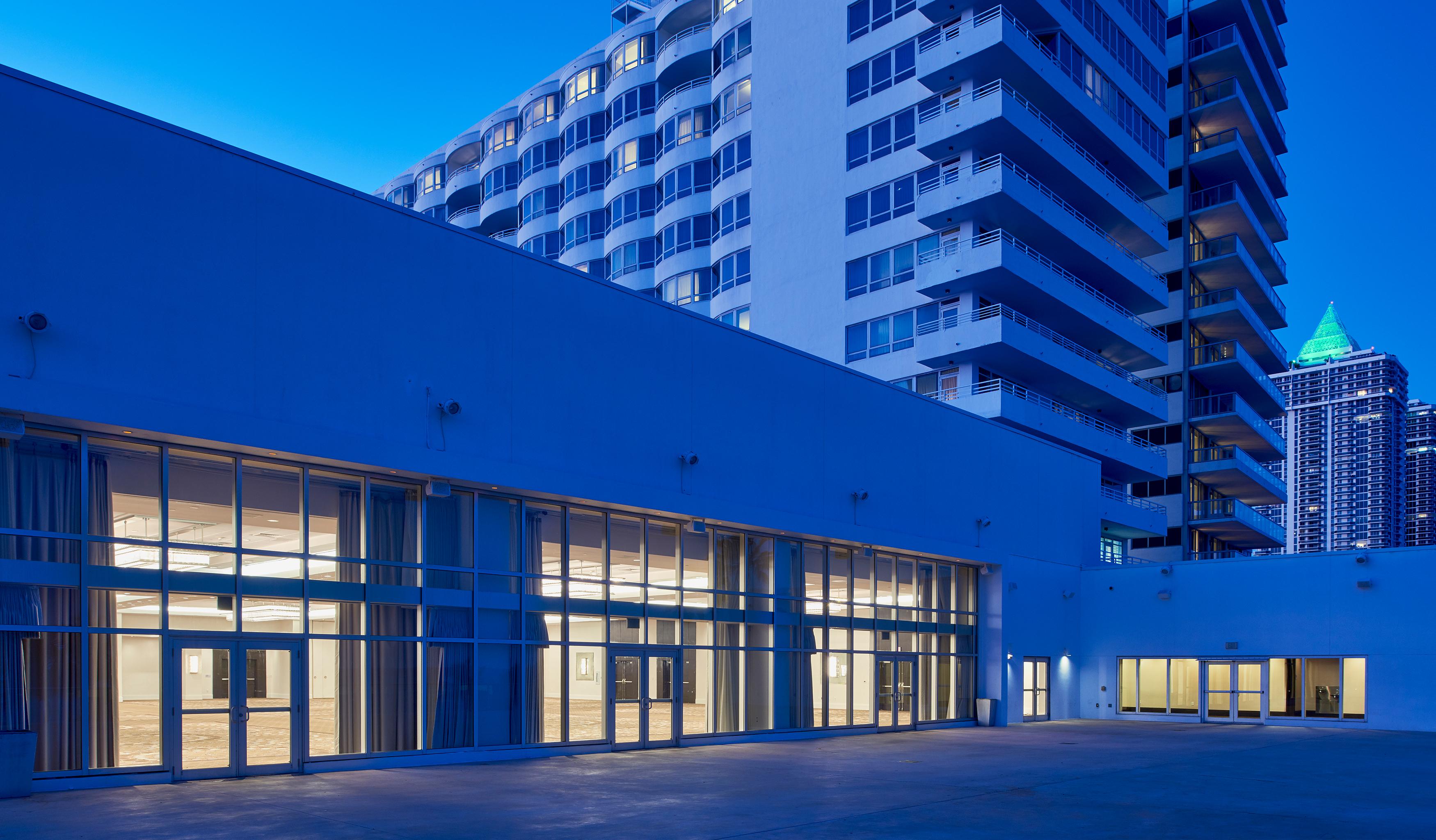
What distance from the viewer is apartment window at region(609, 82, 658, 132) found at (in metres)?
62.6

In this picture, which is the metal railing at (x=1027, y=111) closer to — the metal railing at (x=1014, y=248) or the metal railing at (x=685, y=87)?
the metal railing at (x=1014, y=248)

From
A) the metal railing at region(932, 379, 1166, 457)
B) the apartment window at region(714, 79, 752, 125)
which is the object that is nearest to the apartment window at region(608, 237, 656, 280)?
the apartment window at region(714, 79, 752, 125)

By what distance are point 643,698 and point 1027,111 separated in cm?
3062

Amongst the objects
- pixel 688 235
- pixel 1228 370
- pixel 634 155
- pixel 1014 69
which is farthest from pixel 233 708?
pixel 1228 370

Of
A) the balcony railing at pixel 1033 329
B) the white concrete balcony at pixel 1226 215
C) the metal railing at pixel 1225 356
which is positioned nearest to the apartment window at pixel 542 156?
the balcony railing at pixel 1033 329

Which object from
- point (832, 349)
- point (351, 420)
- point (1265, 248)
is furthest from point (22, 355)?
point (1265, 248)

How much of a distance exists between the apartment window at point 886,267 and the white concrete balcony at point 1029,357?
2389mm

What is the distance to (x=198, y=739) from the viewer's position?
1600 centimetres

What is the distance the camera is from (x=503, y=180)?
72.5 metres

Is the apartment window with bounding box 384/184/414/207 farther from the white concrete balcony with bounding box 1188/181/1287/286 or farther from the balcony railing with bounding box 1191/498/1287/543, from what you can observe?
the balcony railing with bounding box 1191/498/1287/543

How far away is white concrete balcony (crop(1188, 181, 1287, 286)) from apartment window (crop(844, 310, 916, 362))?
2705 centimetres

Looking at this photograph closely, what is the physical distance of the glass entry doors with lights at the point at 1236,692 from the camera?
116 ft

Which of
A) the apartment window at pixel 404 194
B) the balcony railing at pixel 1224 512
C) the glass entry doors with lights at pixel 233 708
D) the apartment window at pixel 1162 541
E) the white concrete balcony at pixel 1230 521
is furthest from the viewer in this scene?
the apartment window at pixel 404 194

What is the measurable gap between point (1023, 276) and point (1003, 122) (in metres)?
5.74
